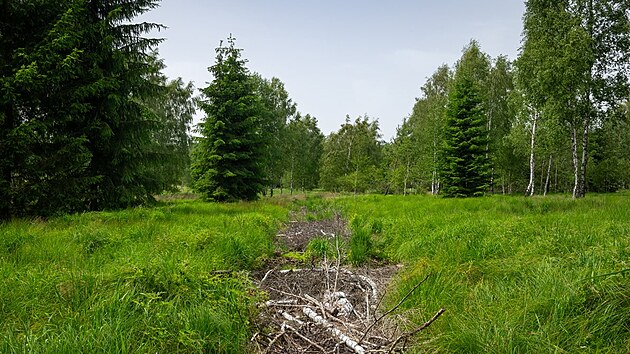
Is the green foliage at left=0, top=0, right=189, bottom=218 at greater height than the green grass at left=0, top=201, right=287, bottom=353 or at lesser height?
greater

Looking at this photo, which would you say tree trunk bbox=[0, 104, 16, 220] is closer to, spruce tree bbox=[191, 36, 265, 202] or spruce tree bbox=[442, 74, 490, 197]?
spruce tree bbox=[191, 36, 265, 202]

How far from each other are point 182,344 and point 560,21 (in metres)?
19.1

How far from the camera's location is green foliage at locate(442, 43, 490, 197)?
66.8ft

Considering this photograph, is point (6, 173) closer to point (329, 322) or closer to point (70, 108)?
point (70, 108)

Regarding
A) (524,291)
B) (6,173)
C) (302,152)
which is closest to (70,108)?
(6,173)

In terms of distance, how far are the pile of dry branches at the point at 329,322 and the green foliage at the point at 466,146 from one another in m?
18.6

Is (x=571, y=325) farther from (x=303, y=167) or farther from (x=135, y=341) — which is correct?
(x=303, y=167)

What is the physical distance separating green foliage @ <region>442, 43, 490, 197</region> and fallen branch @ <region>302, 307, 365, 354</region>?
64.2 ft

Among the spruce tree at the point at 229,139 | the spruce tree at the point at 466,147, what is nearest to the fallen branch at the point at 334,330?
the spruce tree at the point at 229,139

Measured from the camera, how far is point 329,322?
308 centimetres

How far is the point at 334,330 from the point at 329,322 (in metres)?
0.16

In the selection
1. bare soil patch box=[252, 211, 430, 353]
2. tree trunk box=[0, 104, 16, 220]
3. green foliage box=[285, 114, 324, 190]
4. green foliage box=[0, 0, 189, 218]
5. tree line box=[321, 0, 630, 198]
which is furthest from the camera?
green foliage box=[285, 114, 324, 190]

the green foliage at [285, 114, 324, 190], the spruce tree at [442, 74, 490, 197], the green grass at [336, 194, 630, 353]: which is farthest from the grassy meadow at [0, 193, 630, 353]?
the green foliage at [285, 114, 324, 190]

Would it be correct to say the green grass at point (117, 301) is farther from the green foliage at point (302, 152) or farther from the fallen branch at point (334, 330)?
the green foliage at point (302, 152)
